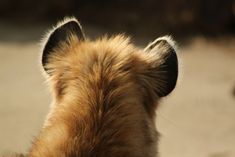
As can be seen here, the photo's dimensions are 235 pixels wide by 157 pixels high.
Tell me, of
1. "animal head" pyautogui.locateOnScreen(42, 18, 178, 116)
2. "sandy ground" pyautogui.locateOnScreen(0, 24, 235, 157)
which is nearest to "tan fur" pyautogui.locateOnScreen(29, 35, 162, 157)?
"animal head" pyautogui.locateOnScreen(42, 18, 178, 116)

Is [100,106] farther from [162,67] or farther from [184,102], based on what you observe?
[184,102]

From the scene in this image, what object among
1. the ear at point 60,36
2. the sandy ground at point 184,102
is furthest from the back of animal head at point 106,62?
the sandy ground at point 184,102

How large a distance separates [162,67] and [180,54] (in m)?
4.34

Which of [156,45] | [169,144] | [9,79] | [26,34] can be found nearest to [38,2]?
[26,34]

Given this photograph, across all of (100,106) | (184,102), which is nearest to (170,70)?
(100,106)

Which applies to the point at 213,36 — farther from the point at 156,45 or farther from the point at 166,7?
the point at 156,45

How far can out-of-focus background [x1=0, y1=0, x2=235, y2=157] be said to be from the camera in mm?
8266

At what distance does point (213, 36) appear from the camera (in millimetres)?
12656

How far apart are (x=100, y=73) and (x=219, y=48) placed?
9660 mm

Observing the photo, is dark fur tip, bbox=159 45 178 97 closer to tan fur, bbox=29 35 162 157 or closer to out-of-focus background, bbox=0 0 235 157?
tan fur, bbox=29 35 162 157

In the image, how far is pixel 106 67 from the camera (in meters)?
2.81

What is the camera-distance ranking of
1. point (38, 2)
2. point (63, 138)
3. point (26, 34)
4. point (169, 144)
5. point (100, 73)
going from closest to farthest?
point (63, 138), point (100, 73), point (169, 144), point (26, 34), point (38, 2)

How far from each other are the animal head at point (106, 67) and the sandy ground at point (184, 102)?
422 cm

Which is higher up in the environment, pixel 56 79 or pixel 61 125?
pixel 56 79
